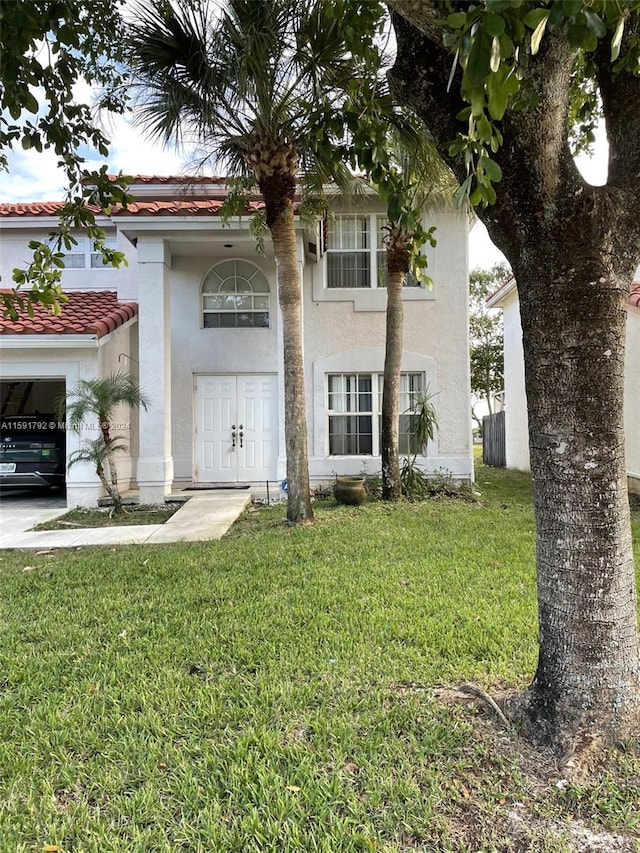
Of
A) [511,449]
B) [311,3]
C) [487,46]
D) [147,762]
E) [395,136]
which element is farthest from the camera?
[511,449]

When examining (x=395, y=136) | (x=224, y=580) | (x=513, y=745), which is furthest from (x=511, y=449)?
(x=513, y=745)

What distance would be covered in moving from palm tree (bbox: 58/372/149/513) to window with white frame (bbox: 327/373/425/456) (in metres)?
4.09

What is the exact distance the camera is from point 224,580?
5.05m

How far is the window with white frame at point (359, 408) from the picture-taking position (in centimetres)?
1102

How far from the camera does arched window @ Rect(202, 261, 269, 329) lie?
1139 cm

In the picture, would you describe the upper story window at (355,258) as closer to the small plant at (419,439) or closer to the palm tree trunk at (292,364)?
the small plant at (419,439)

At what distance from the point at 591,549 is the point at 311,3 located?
6.63m

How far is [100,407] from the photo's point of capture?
8.62 m

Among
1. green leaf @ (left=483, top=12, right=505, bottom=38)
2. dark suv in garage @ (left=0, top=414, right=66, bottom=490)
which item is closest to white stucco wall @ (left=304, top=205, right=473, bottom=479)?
dark suv in garage @ (left=0, top=414, right=66, bottom=490)

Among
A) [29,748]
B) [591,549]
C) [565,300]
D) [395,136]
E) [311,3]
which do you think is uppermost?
[311,3]

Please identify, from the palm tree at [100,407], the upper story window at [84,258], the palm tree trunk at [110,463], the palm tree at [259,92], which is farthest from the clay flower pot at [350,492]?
the upper story window at [84,258]

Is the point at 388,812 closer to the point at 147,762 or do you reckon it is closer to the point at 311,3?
the point at 147,762

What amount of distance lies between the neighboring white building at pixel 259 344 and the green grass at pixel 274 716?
5.55m

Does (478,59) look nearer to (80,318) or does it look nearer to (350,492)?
(350,492)
